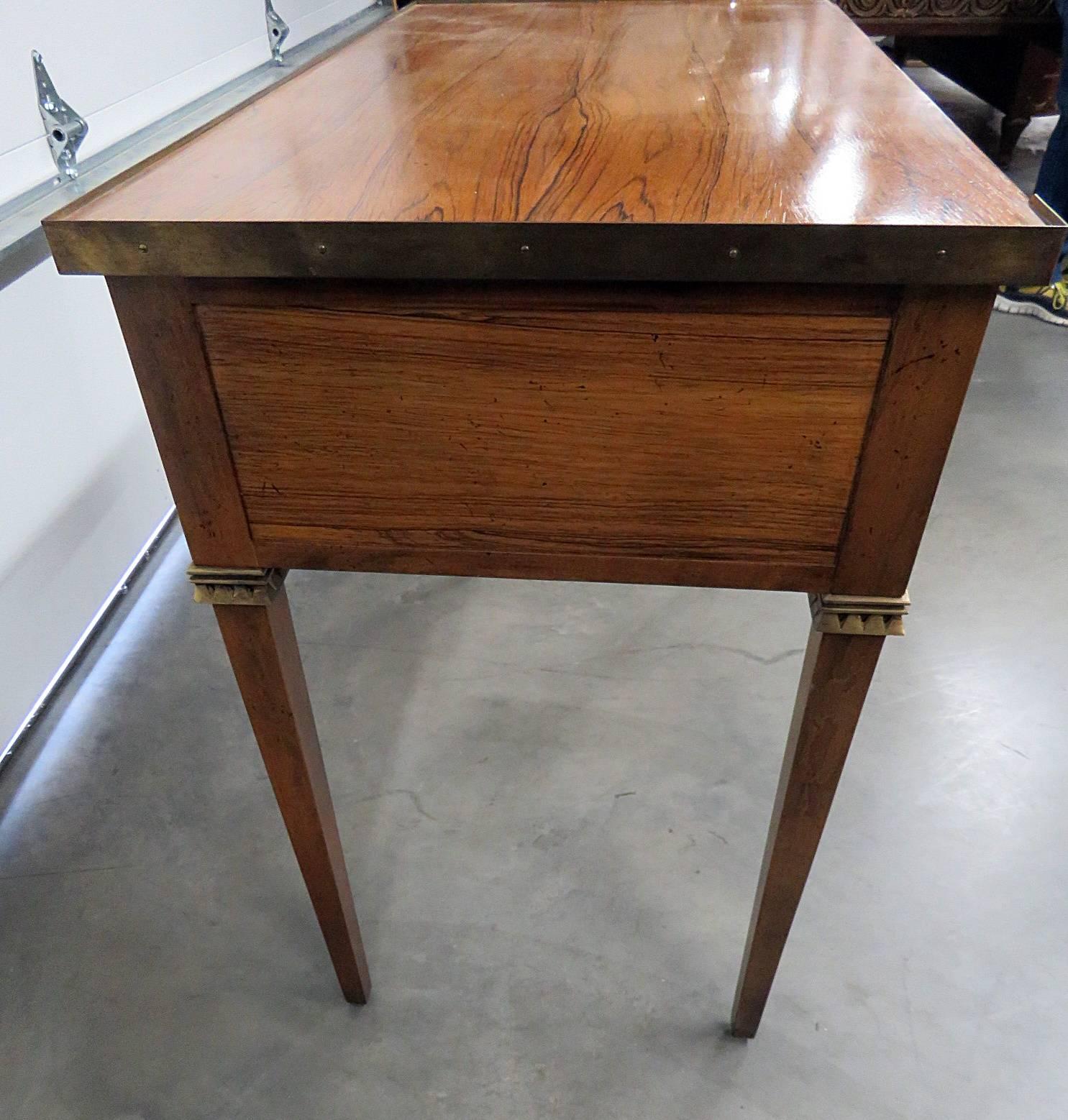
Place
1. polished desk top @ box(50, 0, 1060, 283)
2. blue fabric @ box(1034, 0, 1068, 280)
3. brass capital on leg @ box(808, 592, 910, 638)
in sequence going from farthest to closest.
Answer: blue fabric @ box(1034, 0, 1068, 280)
brass capital on leg @ box(808, 592, 910, 638)
polished desk top @ box(50, 0, 1060, 283)

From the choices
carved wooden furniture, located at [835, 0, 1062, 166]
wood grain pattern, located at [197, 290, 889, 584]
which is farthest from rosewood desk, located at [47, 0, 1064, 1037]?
carved wooden furniture, located at [835, 0, 1062, 166]

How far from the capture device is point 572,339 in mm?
491

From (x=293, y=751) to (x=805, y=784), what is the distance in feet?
1.33

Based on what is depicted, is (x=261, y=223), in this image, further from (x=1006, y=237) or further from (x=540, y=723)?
(x=540, y=723)

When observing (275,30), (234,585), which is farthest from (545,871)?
(275,30)

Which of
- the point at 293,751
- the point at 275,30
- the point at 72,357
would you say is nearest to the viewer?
the point at 293,751

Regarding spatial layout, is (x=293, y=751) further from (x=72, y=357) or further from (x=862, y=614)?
(x=72, y=357)

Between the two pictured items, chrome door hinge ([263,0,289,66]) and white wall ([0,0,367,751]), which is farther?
chrome door hinge ([263,0,289,66])

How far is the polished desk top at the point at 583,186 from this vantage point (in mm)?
439

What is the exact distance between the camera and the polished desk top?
439mm

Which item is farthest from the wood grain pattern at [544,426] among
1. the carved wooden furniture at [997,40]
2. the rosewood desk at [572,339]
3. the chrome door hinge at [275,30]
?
the carved wooden furniture at [997,40]

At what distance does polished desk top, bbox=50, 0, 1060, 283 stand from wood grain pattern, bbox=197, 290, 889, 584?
0.04 m

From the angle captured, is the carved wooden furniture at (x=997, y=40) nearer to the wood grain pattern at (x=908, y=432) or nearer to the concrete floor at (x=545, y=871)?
the concrete floor at (x=545, y=871)

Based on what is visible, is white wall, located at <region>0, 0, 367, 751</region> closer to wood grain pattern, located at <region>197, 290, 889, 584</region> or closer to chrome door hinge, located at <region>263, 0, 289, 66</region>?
chrome door hinge, located at <region>263, 0, 289, 66</region>
